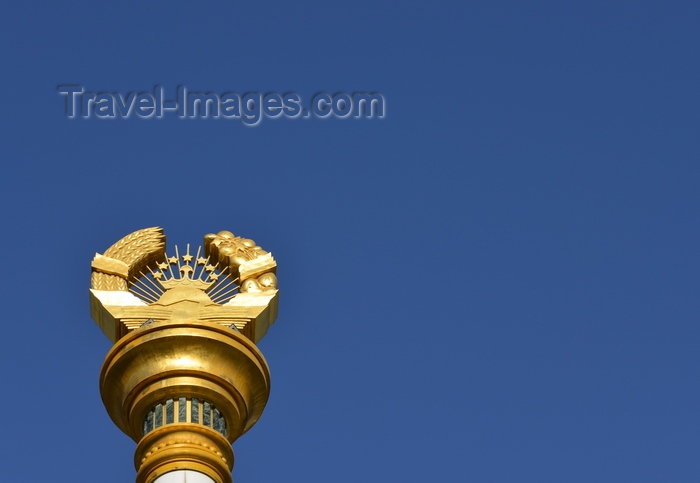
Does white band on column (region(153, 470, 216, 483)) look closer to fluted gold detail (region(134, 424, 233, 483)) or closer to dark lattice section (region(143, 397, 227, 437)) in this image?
fluted gold detail (region(134, 424, 233, 483))

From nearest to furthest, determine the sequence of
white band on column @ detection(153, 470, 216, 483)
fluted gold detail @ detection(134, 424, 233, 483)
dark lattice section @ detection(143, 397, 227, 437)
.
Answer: white band on column @ detection(153, 470, 216, 483)
fluted gold detail @ detection(134, 424, 233, 483)
dark lattice section @ detection(143, 397, 227, 437)

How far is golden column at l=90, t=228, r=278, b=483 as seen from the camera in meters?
14.2

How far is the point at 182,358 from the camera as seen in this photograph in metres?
14.9

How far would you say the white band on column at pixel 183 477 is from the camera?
13.8 meters

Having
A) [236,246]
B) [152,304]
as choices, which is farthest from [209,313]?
[236,246]

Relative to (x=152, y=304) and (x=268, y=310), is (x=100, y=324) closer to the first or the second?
(x=152, y=304)

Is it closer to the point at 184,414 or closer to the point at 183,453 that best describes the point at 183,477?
the point at 183,453

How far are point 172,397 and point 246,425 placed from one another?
3.45 feet

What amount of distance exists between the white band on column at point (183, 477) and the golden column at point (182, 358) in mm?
13

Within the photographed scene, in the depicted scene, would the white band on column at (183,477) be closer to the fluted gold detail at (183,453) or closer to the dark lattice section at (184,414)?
the fluted gold detail at (183,453)

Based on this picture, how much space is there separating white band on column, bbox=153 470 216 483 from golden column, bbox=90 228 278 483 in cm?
1

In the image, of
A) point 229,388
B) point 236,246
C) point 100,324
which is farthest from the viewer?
point 236,246

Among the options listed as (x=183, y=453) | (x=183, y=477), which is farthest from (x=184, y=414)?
(x=183, y=477)

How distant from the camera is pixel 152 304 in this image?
1588cm
